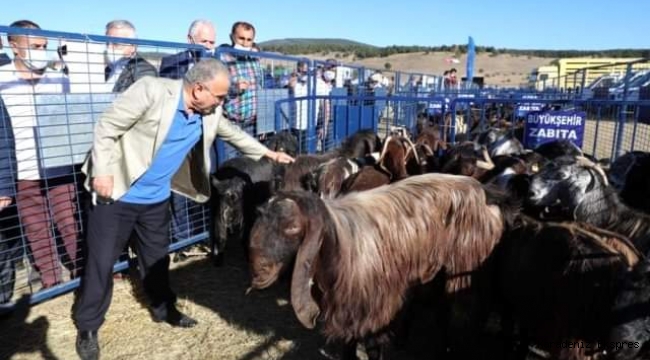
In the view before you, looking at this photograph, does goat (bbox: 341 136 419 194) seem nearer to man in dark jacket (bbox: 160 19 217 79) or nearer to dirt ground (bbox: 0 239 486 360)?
dirt ground (bbox: 0 239 486 360)

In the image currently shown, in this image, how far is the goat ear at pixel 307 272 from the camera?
3006 mm

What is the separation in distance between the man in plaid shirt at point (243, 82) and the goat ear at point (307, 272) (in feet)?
12.1

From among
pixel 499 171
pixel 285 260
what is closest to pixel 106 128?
pixel 285 260

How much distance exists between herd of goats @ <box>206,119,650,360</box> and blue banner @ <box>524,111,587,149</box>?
5.87 ft

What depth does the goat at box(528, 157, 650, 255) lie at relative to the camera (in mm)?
3801

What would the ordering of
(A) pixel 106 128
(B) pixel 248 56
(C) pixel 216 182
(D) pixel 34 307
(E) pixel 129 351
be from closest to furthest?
(A) pixel 106 128 → (E) pixel 129 351 → (D) pixel 34 307 → (C) pixel 216 182 → (B) pixel 248 56

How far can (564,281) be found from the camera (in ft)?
9.42

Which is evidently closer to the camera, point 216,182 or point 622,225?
point 622,225

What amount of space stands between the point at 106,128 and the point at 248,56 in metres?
3.40

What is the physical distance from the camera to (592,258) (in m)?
2.80

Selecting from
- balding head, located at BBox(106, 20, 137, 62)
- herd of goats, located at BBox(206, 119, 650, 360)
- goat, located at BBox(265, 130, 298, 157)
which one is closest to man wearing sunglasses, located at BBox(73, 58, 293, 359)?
herd of goats, located at BBox(206, 119, 650, 360)

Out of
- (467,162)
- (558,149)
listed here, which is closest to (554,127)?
(558,149)

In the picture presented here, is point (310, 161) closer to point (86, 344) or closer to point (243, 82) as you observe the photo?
point (243, 82)

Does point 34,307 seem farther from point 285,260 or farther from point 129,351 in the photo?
point 285,260
